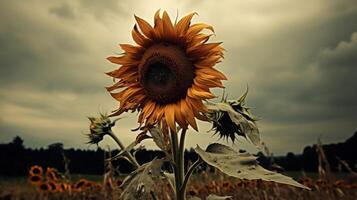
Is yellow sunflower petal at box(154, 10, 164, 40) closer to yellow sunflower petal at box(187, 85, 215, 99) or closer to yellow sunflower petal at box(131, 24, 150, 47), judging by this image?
yellow sunflower petal at box(131, 24, 150, 47)

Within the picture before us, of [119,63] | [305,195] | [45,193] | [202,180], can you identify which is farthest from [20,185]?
[119,63]

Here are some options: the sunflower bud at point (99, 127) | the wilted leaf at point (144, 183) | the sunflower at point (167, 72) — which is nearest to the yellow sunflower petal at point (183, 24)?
the sunflower at point (167, 72)

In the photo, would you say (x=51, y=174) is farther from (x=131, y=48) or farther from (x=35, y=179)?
(x=131, y=48)

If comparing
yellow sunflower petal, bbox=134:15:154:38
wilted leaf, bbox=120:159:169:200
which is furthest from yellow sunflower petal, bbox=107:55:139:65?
wilted leaf, bbox=120:159:169:200

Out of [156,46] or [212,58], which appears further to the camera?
[156,46]

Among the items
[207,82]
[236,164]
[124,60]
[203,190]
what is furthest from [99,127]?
[203,190]

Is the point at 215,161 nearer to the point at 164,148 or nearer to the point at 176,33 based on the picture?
the point at 164,148
